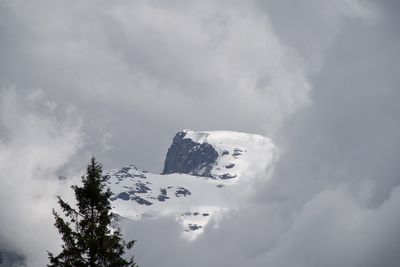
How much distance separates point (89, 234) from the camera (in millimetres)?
31406

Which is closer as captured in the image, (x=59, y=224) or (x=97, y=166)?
(x=59, y=224)

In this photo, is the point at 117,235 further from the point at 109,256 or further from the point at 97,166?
the point at 97,166

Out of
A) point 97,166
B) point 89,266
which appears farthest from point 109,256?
point 97,166

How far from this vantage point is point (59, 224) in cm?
3084

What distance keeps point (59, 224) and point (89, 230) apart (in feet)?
4.45

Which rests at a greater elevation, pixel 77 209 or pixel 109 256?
pixel 77 209

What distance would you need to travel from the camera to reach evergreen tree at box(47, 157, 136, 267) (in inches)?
1208

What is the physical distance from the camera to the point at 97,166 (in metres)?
33.4

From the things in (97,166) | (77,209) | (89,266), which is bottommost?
(89,266)

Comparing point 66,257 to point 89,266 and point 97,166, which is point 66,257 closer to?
point 89,266

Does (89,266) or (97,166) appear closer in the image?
(89,266)

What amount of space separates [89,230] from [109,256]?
4.75 feet

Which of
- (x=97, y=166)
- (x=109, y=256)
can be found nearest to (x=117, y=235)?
(x=109, y=256)

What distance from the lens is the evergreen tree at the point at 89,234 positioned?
3067cm
